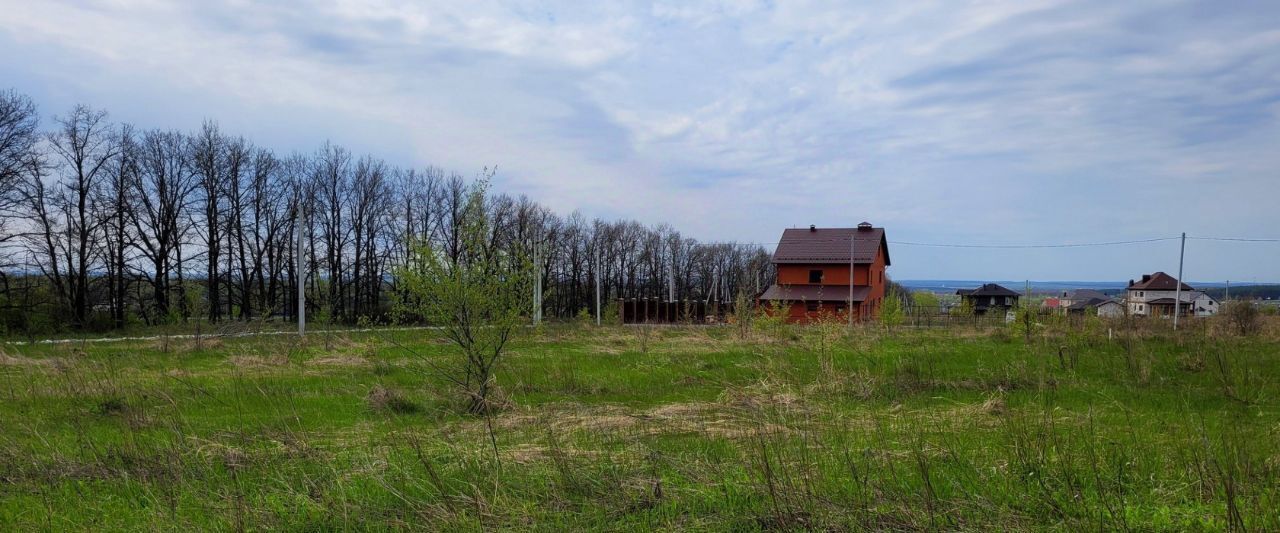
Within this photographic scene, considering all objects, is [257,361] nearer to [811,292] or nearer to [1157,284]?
[811,292]

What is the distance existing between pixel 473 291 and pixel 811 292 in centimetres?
3419

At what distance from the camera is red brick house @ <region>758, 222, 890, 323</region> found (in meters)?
40.5

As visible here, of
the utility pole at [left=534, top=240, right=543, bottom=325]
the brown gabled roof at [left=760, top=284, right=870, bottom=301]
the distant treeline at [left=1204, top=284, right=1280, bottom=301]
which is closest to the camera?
the utility pole at [left=534, top=240, right=543, bottom=325]

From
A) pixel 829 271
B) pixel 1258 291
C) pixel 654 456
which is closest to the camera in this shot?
pixel 654 456

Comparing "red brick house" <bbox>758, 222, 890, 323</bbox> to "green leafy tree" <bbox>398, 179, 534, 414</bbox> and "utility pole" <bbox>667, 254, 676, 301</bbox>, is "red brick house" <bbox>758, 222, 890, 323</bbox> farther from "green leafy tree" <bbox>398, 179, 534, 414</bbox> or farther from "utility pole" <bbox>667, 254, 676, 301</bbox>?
"green leafy tree" <bbox>398, 179, 534, 414</bbox>

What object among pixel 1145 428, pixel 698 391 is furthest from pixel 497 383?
pixel 1145 428

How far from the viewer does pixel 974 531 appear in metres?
3.80

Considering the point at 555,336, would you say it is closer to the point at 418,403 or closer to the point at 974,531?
the point at 418,403

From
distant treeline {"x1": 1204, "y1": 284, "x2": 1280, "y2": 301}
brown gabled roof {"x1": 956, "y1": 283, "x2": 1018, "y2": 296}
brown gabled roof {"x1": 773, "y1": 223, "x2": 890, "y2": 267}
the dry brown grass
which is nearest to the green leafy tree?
the dry brown grass

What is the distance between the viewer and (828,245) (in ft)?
141

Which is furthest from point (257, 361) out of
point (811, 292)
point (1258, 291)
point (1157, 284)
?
point (1157, 284)

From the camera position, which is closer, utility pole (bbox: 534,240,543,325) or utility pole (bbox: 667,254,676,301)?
utility pole (bbox: 534,240,543,325)

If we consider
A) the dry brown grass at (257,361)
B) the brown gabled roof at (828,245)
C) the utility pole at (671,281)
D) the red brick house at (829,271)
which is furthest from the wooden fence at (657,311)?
the dry brown grass at (257,361)

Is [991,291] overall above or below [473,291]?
below
